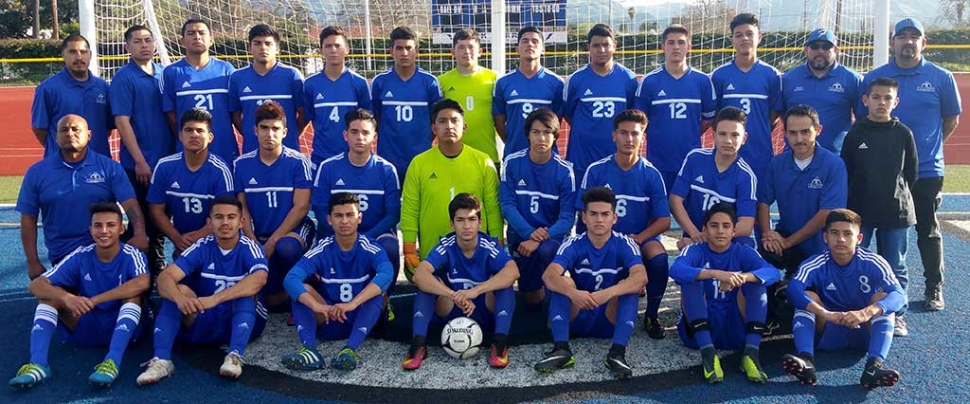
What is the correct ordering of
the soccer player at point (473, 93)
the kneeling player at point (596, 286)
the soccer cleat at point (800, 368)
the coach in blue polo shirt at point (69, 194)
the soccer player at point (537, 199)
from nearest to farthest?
the soccer cleat at point (800, 368)
the kneeling player at point (596, 286)
the coach in blue polo shirt at point (69, 194)
the soccer player at point (537, 199)
the soccer player at point (473, 93)

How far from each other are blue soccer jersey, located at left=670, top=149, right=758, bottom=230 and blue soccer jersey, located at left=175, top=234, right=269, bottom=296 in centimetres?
270

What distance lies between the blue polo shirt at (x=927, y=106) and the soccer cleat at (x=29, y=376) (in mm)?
5326

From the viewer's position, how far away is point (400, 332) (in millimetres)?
4523

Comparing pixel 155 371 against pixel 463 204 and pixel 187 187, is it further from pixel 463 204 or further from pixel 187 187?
pixel 463 204

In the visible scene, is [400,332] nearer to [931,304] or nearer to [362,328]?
[362,328]

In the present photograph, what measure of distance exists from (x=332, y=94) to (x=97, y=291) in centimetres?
210

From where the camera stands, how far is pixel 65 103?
5.10 meters

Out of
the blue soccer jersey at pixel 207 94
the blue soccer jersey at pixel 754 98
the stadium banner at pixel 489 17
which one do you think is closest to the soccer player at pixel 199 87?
the blue soccer jersey at pixel 207 94

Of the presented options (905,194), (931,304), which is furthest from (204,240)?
(931,304)

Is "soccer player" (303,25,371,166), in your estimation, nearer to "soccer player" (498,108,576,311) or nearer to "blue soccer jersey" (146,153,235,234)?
"blue soccer jersey" (146,153,235,234)

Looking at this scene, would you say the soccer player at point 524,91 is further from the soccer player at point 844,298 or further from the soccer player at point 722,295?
the soccer player at point 844,298

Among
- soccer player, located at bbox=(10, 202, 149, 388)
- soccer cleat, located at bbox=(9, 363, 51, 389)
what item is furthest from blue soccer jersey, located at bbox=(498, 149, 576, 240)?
soccer cleat, located at bbox=(9, 363, 51, 389)

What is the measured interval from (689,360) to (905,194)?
6.03 ft

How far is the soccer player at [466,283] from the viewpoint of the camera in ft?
13.2
